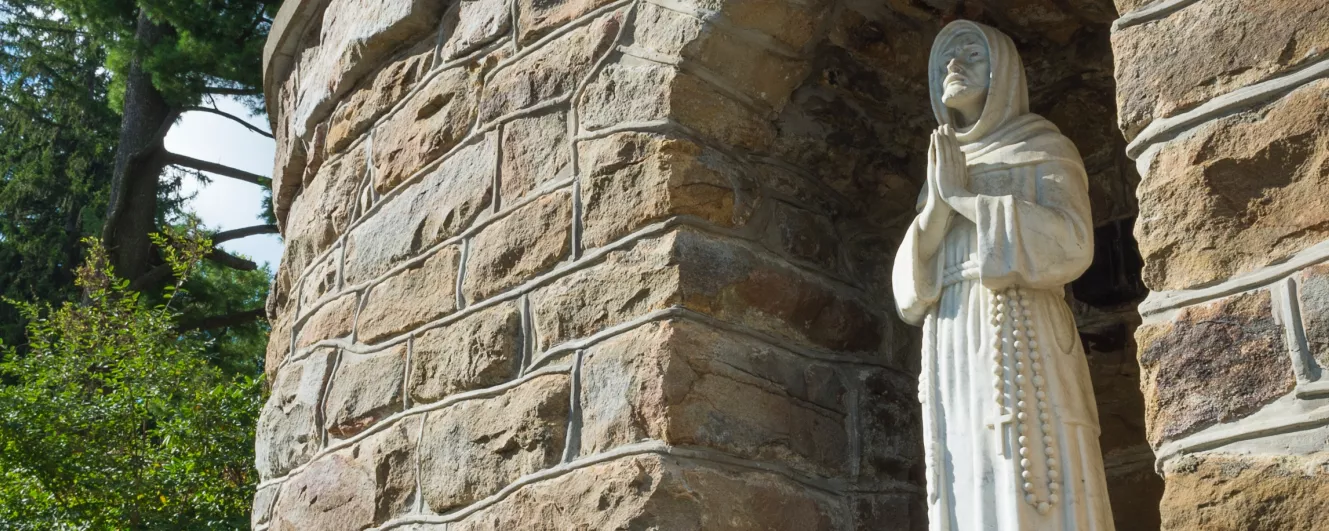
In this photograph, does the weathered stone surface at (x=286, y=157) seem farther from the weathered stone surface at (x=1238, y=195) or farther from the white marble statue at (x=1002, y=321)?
the weathered stone surface at (x=1238, y=195)

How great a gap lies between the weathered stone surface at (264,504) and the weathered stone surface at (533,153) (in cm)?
132

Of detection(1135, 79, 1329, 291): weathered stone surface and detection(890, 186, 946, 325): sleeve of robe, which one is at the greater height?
detection(890, 186, 946, 325): sleeve of robe

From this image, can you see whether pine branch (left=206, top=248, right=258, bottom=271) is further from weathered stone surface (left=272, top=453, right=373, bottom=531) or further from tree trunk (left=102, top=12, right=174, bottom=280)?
weathered stone surface (left=272, top=453, right=373, bottom=531)

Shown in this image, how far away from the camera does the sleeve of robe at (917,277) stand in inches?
98.9

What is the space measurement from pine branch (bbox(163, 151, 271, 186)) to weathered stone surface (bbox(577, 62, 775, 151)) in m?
8.48

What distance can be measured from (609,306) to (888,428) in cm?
71

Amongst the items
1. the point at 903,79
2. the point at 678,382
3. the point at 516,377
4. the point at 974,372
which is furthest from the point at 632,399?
the point at 903,79

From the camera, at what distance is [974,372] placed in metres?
2.35

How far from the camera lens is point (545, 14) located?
323cm

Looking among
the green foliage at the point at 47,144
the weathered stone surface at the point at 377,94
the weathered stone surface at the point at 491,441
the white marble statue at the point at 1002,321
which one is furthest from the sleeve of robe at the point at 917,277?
the green foliage at the point at 47,144

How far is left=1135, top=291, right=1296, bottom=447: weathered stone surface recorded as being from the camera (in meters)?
1.79

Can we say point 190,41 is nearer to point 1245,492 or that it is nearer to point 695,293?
point 695,293

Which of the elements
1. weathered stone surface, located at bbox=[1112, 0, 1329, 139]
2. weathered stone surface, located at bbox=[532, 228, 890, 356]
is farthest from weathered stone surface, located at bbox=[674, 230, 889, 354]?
weathered stone surface, located at bbox=[1112, 0, 1329, 139]

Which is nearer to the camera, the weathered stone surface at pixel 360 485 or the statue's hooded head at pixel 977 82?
the statue's hooded head at pixel 977 82
